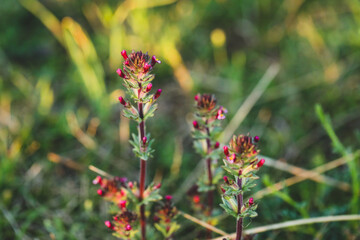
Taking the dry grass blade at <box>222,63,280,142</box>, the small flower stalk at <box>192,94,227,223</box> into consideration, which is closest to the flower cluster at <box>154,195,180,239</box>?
the small flower stalk at <box>192,94,227,223</box>

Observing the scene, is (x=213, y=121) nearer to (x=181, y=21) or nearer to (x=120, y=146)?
(x=120, y=146)

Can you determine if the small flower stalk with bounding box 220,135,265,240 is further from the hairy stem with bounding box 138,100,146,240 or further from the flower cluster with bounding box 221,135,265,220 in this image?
the hairy stem with bounding box 138,100,146,240

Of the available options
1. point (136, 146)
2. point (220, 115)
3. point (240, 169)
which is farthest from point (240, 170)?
point (136, 146)

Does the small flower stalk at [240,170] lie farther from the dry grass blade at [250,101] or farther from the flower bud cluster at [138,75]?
the dry grass blade at [250,101]

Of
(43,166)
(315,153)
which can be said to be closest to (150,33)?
(43,166)

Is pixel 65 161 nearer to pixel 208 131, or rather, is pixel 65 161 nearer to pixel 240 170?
pixel 208 131

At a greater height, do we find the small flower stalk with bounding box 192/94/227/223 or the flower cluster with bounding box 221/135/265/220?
the small flower stalk with bounding box 192/94/227/223
